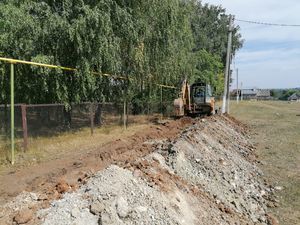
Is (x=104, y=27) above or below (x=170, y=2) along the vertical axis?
below

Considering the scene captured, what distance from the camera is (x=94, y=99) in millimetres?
19438

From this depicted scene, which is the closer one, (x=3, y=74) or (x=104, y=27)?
(x=3, y=74)

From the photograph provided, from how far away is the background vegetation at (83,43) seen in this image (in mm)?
16672

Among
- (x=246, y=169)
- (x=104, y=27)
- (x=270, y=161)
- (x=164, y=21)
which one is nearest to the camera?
(x=246, y=169)

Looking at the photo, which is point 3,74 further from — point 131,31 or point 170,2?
point 170,2

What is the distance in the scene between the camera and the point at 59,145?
15062 mm

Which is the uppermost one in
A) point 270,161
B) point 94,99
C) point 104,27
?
point 104,27

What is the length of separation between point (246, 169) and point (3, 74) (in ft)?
27.0

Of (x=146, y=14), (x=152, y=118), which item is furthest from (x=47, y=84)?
(x=152, y=118)

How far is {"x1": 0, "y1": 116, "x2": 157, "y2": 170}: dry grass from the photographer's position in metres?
12.4

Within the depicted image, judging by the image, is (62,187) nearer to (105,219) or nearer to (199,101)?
(105,219)

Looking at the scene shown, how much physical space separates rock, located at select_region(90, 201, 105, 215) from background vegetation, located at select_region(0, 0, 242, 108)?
9.58m

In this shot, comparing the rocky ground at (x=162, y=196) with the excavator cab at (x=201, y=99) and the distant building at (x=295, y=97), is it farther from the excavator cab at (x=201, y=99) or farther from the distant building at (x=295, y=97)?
the distant building at (x=295, y=97)


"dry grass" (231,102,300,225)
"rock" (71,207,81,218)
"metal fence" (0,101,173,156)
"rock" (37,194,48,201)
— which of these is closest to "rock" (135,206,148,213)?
"rock" (71,207,81,218)
